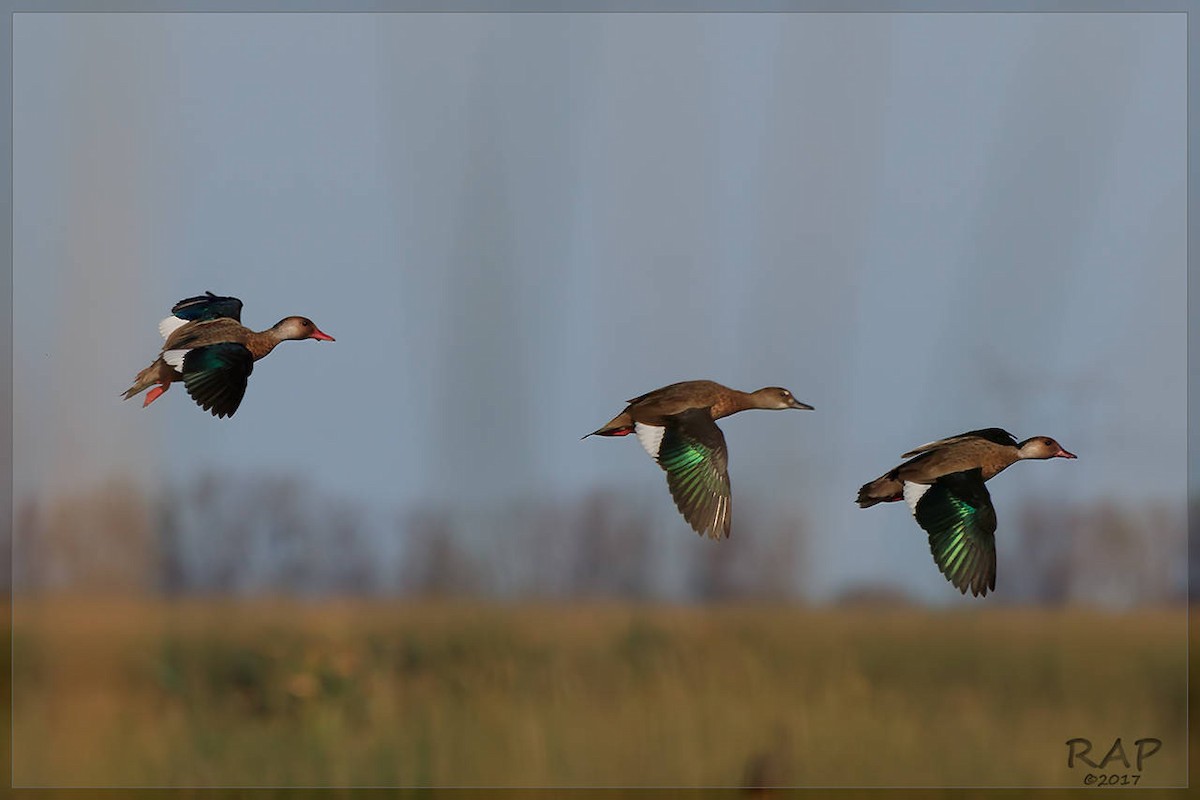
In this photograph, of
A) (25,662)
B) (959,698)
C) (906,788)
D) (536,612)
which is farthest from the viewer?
(959,698)

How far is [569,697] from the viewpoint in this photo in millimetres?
4805

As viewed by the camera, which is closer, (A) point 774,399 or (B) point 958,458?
(A) point 774,399

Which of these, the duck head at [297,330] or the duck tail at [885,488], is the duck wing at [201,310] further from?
the duck tail at [885,488]

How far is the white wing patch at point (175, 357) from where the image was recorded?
15.9 feet

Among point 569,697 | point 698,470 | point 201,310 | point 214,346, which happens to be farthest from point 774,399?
point 201,310

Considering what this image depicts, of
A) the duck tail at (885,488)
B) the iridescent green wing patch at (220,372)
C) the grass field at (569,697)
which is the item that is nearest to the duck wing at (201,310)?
the iridescent green wing patch at (220,372)

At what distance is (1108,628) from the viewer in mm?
6957

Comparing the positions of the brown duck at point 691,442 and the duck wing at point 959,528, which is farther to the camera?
the duck wing at point 959,528

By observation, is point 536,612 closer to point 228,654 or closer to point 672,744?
point 672,744

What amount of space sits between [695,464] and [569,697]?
3.11ft

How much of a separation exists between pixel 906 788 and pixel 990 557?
919 millimetres

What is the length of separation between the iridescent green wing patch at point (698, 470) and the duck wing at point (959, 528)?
0.73 m

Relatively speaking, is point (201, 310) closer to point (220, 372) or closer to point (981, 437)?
point (220, 372)

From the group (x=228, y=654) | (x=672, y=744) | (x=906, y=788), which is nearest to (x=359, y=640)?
(x=228, y=654)
